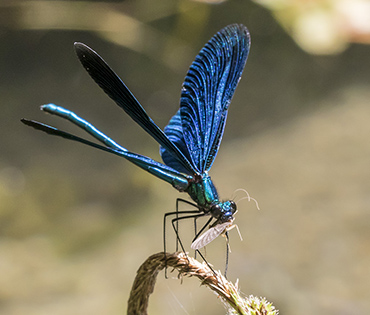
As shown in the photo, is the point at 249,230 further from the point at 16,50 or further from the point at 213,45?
the point at 16,50

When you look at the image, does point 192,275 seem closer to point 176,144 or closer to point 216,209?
point 216,209

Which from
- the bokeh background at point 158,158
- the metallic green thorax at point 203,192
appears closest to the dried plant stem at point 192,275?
the metallic green thorax at point 203,192

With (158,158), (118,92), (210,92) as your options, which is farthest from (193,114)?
(158,158)

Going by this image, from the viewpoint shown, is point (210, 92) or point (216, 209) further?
point (210, 92)

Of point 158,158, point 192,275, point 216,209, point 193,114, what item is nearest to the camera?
point 192,275

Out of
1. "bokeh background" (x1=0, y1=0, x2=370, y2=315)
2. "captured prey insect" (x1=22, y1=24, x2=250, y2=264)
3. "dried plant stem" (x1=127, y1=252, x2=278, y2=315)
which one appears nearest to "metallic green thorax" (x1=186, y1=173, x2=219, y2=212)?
"captured prey insect" (x1=22, y1=24, x2=250, y2=264)

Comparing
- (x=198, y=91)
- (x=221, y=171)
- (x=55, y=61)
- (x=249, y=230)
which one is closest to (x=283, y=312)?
(x=249, y=230)

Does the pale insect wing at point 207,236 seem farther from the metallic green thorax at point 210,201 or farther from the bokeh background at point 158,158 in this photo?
the bokeh background at point 158,158
